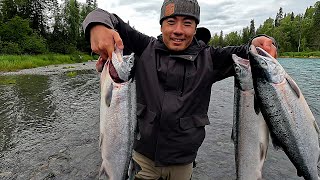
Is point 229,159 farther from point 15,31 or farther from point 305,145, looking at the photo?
point 15,31

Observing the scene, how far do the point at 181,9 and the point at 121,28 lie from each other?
2.33 ft

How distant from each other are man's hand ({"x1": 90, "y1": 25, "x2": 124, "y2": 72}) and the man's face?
80 centimetres

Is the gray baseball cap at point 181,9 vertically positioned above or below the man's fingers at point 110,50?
above

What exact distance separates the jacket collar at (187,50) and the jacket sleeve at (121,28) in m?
0.22

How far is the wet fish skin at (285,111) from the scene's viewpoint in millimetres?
2738

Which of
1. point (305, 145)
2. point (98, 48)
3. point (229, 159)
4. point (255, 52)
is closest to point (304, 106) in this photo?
point (305, 145)

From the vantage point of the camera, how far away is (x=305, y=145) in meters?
→ 2.81

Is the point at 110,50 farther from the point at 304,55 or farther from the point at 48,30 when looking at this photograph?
the point at 304,55

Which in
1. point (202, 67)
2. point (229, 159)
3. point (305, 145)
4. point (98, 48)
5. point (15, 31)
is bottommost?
point (229, 159)

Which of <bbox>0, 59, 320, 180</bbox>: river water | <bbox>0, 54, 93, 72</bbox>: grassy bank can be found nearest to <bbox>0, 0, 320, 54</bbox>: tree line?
<bbox>0, 54, 93, 72</bbox>: grassy bank

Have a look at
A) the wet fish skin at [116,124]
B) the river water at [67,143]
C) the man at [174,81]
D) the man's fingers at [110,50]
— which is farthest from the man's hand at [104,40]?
the river water at [67,143]

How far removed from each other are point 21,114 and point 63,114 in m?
1.42

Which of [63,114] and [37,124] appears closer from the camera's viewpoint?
[37,124]

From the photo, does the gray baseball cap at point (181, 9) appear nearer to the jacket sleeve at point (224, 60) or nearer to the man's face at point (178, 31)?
the man's face at point (178, 31)
